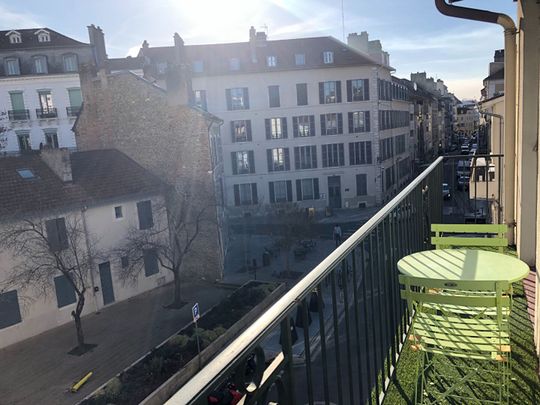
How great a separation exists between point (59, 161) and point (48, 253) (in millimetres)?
4735

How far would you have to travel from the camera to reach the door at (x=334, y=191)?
123ft

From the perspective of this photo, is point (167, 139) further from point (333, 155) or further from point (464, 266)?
point (464, 266)

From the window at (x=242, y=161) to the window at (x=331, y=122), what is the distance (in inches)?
242

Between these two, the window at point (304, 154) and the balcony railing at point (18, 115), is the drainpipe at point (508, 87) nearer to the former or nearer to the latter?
the window at point (304, 154)

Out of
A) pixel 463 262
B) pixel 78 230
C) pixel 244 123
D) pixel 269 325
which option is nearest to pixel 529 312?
pixel 463 262

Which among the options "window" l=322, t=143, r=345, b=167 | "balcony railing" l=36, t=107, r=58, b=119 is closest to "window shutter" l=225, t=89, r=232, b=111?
"window" l=322, t=143, r=345, b=167

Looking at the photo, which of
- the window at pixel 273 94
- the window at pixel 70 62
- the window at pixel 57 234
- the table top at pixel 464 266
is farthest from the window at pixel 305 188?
the table top at pixel 464 266

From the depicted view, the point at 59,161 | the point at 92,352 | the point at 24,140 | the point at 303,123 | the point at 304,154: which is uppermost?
the point at 24,140

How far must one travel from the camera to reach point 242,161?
3678 cm

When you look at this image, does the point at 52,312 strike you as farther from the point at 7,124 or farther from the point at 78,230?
the point at 7,124

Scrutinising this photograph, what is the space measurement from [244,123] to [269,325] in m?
35.9

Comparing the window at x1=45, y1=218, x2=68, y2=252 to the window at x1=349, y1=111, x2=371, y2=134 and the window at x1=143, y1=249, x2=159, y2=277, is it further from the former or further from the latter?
the window at x1=349, y1=111, x2=371, y2=134

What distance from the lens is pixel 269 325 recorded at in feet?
4.25

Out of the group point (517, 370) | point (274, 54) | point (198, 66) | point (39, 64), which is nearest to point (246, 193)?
point (198, 66)
